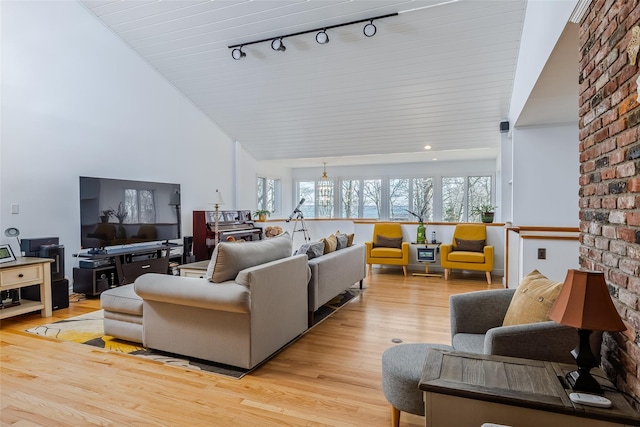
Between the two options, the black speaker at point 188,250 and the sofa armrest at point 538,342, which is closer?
the sofa armrest at point 538,342

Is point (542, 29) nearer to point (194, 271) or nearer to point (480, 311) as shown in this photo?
point (480, 311)

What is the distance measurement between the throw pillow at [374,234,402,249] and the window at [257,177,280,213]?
136 inches

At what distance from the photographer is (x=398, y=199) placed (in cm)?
915

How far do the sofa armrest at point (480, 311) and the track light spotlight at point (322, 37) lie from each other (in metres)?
3.74

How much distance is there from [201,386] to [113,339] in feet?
4.45

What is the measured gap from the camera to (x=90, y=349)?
304cm

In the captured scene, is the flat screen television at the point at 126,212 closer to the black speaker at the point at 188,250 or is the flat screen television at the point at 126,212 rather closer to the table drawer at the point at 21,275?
the black speaker at the point at 188,250

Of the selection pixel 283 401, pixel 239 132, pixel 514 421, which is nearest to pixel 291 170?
pixel 239 132

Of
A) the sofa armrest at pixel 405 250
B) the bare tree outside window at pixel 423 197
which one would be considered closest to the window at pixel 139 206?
the sofa armrest at pixel 405 250

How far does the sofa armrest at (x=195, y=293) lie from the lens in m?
2.49

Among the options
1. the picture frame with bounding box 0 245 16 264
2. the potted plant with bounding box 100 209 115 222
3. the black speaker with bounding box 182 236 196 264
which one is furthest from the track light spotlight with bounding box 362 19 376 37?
the picture frame with bounding box 0 245 16 264

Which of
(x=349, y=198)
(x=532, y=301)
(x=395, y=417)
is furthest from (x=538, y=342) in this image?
(x=349, y=198)

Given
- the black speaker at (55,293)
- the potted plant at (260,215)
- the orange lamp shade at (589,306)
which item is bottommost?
the black speaker at (55,293)

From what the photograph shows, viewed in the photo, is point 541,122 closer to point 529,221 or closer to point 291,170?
point 529,221
